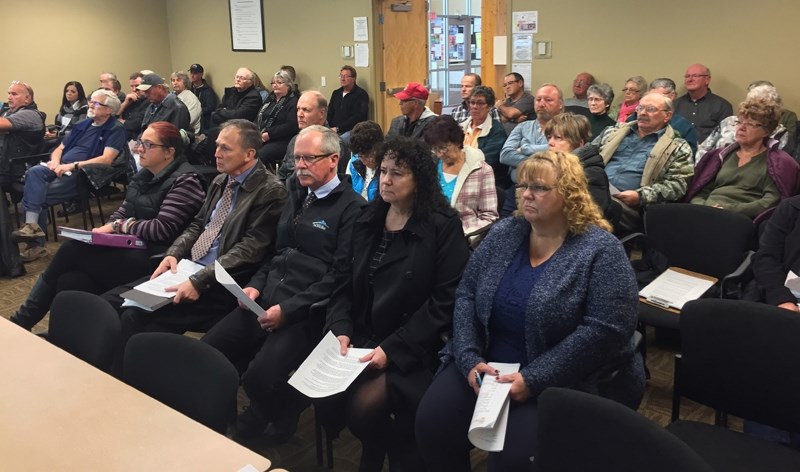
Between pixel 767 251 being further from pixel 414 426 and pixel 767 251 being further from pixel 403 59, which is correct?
pixel 403 59

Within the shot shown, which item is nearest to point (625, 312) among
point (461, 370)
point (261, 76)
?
point (461, 370)

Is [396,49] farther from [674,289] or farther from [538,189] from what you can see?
[538,189]

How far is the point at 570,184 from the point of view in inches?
80.4

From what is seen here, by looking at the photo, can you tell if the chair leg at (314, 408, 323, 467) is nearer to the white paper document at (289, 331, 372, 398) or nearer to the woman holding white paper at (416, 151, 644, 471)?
the white paper document at (289, 331, 372, 398)

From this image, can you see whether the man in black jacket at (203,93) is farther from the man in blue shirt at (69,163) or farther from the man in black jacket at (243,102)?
the man in blue shirt at (69,163)

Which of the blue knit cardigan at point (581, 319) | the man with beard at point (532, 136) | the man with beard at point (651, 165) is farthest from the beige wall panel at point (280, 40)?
the blue knit cardigan at point (581, 319)

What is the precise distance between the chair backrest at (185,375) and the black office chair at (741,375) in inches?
50.3

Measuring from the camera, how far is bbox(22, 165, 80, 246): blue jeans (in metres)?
5.27

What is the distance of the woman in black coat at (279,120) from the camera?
6789mm

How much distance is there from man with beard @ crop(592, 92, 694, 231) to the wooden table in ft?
9.26

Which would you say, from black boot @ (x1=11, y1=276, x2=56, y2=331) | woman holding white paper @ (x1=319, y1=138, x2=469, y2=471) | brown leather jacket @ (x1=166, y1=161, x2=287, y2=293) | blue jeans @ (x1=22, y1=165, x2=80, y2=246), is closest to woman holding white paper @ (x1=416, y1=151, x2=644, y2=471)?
woman holding white paper @ (x1=319, y1=138, x2=469, y2=471)

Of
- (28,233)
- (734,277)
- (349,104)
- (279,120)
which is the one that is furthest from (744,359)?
(349,104)

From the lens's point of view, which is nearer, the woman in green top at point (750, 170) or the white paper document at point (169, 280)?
the white paper document at point (169, 280)

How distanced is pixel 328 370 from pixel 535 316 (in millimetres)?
753
